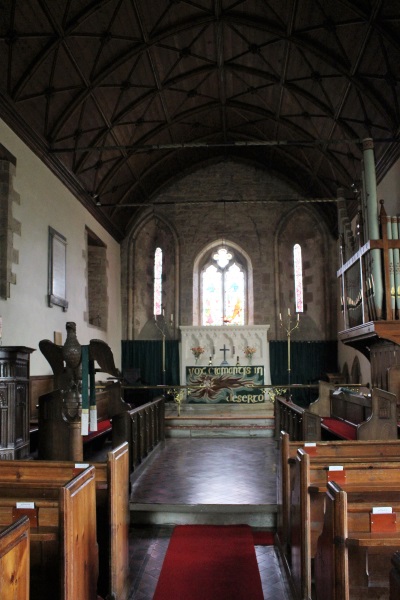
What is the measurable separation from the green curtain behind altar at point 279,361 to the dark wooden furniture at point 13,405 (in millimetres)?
8700

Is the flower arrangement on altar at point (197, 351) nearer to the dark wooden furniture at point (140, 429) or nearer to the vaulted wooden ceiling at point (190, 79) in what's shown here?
the vaulted wooden ceiling at point (190, 79)

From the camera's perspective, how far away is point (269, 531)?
16.4ft

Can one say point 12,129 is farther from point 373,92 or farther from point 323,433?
point 323,433

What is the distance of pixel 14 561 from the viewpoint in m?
1.91

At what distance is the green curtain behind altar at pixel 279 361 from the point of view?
15086 millimetres

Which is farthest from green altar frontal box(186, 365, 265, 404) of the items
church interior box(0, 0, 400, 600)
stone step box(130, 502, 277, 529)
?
stone step box(130, 502, 277, 529)

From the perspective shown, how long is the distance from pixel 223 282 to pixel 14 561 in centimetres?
1439

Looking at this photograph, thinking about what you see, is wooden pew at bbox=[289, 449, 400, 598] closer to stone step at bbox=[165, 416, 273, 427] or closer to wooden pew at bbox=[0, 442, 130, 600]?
wooden pew at bbox=[0, 442, 130, 600]

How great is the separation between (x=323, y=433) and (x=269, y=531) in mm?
3266

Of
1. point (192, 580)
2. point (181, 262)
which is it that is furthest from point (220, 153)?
point (192, 580)

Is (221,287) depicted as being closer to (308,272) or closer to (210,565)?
(308,272)

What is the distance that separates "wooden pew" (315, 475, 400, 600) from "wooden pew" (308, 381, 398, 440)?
313cm

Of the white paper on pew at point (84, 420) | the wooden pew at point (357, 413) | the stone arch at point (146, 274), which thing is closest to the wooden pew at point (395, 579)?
the white paper on pew at point (84, 420)

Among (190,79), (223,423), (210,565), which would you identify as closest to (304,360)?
(223,423)
